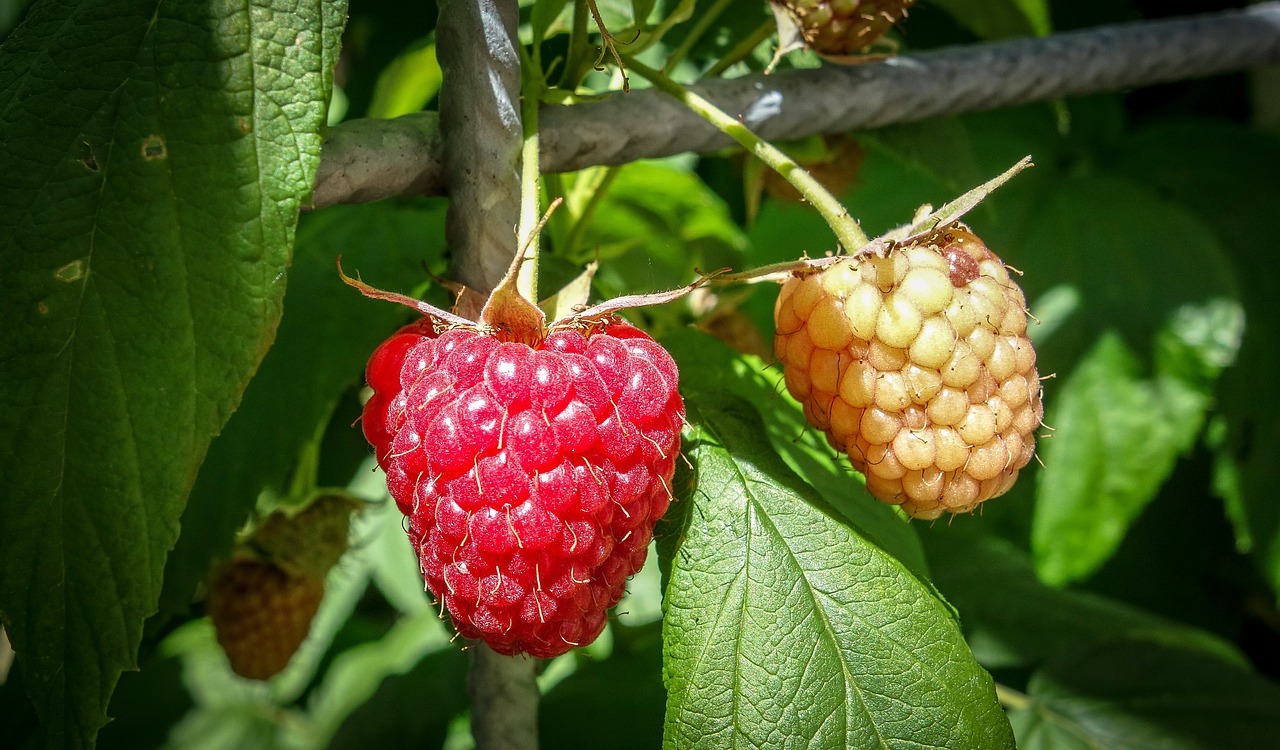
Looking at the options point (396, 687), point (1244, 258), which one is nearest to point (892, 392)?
point (396, 687)

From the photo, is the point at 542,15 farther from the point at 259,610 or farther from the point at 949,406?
the point at 259,610

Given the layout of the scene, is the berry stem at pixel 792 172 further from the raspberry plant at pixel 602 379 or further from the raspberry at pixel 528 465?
the raspberry at pixel 528 465

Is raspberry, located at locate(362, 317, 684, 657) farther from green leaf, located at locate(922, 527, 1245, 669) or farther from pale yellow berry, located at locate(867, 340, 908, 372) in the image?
green leaf, located at locate(922, 527, 1245, 669)

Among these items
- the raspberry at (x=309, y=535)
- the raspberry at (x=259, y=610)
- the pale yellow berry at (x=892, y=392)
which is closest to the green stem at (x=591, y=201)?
the pale yellow berry at (x=892, y=392)

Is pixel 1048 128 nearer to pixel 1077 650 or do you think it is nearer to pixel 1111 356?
pixel 1111 356

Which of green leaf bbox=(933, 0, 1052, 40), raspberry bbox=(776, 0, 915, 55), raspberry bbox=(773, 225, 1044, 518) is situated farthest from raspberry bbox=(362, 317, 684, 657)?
green leaf bbox=(933, 0, 1052, 40)

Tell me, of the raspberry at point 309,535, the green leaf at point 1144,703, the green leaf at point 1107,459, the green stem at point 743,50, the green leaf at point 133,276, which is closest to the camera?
the green leaf at point 133,276

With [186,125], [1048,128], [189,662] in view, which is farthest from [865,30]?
[189,662]
